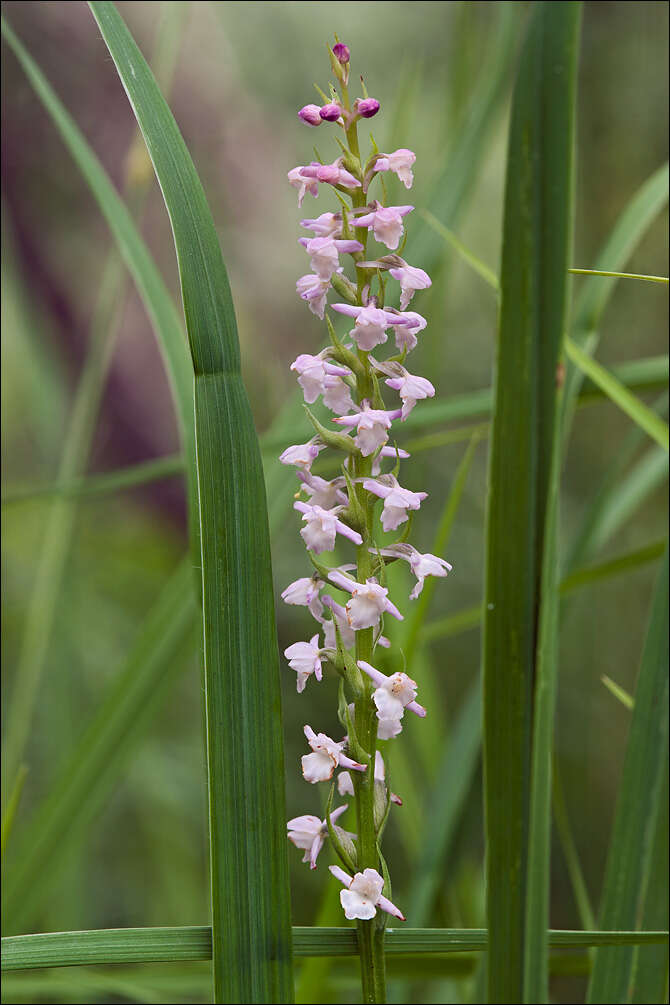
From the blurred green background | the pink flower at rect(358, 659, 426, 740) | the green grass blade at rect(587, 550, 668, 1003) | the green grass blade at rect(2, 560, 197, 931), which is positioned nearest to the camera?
the pink flower at rect(358, 659, 426, 740)

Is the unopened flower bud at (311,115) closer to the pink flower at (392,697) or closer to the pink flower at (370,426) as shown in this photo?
the pink flower at (370,426)

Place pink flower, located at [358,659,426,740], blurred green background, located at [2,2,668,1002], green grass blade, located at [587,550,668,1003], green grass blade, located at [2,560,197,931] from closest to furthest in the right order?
pink flower, located at [358,659,426,740] → green grass blade, located at [587,550,668,1003] → green grass blade, located at [2,560,197,931] → blurred green background, located at [2,2,668,1002]

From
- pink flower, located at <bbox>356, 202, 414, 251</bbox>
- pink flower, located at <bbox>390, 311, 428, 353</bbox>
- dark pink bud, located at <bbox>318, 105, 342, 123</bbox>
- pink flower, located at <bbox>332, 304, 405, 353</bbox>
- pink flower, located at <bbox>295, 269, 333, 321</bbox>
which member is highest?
dark pink bud, located at <bbox>318, 105, 342, 123</bbox>

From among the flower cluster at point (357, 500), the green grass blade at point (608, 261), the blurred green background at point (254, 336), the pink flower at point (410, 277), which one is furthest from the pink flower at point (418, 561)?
the blurred green background at point (254, 336)

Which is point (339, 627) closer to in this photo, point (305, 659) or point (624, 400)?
point (305, 659)

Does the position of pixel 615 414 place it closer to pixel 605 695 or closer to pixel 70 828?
pixel 605 695

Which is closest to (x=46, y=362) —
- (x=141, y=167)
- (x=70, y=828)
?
(x=141, y=167)

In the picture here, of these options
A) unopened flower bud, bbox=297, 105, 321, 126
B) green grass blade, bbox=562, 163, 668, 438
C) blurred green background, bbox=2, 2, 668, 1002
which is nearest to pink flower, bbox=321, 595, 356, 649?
unopened flower bud, bbox=297, 105, 321, 126

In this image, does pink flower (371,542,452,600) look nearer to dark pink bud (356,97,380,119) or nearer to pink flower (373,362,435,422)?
pink flower (373,362,435,422)
